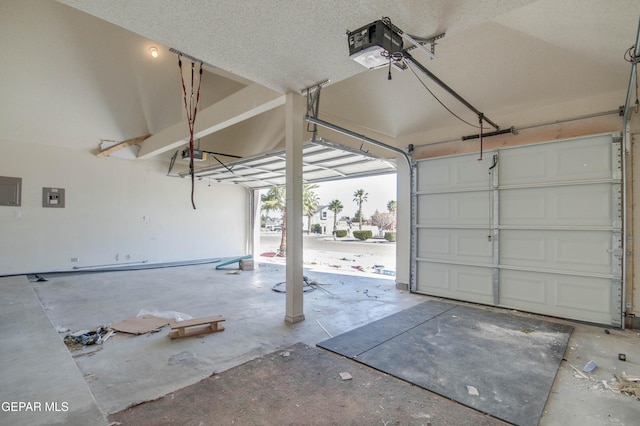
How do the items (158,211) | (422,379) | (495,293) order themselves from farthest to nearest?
(158,211), (495,293), (422,379)

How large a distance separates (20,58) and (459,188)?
8.53 meters

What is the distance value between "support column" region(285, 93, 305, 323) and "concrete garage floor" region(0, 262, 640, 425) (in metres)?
0.34

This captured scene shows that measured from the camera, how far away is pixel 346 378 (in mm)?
2637

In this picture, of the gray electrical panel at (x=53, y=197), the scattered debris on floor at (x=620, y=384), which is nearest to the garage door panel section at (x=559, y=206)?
the scattered debris on floor at (x=620, y=384)

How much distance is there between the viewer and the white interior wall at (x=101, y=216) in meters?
7.09

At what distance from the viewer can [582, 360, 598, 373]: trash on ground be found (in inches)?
111

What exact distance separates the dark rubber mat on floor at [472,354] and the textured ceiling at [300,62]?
116 inches

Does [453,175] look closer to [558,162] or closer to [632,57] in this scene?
[558,162]

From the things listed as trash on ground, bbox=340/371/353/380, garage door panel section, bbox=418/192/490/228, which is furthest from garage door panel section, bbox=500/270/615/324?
trash on ground, bbox=340/371/353/380

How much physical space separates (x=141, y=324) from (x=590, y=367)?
4859 mm

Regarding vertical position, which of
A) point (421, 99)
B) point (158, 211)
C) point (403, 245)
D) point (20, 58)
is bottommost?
point (403, 245)

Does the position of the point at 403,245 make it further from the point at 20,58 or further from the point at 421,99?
the point at 20,58

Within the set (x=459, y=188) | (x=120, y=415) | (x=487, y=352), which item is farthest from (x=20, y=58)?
(x=487, y=352)

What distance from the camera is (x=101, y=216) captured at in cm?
816
